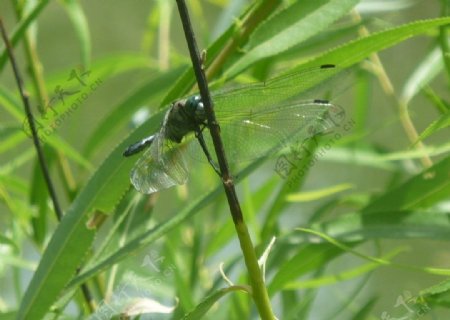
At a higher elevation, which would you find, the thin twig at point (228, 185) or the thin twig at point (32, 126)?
the thin twig at point (32, 126)

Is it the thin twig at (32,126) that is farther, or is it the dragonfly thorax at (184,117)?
the thin twig at (32,126)

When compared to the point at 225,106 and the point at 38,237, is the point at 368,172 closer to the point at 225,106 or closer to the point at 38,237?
the point at 38,237

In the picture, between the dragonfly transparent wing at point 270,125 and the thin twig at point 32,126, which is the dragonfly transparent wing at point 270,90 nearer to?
the dragonfly transparent wing at point 270,125

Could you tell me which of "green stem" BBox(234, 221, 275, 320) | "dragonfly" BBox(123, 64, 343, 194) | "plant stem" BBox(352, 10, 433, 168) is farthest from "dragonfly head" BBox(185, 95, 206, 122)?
"plant stem" BBox(352, 10, 433, 168)

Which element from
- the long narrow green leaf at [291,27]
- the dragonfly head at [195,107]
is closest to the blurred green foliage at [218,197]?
the long narrow green leaf at [291,27]

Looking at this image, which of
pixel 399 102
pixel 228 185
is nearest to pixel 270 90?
pixel 228 185

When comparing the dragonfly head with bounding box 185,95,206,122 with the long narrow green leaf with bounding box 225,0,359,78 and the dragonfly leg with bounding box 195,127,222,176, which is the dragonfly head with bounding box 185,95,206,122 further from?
the long narrow green leaf with bounding box 225,0,359,78
